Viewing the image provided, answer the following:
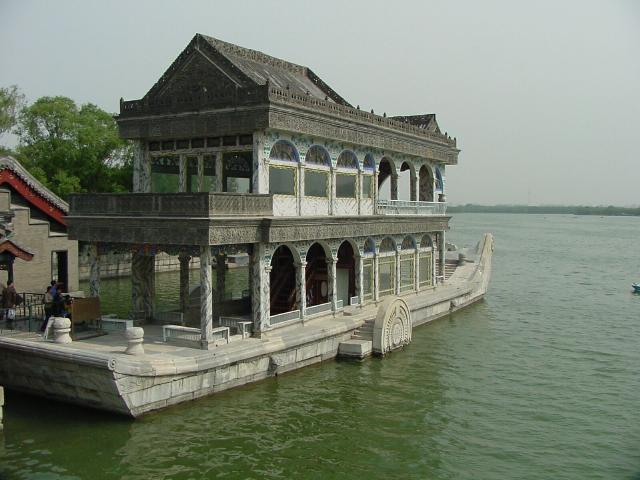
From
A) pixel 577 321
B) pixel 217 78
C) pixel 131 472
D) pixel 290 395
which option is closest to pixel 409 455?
pixel 290 395

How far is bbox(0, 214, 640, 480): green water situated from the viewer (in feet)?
40.8

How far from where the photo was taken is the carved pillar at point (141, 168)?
19922 millimetres

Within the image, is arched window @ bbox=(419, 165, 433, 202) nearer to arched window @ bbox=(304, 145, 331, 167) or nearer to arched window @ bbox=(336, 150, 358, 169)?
arched window @ bbox=(336, 150, 358, 169)

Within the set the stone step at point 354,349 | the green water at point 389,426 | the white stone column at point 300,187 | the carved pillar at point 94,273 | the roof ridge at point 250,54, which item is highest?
the roof ridge at point 250,54

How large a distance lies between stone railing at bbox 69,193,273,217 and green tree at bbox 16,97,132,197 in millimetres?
25307

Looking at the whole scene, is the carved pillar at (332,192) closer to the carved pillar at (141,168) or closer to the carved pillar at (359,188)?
the carved pillar at (359,188)

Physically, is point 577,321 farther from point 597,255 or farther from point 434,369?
point 597,255

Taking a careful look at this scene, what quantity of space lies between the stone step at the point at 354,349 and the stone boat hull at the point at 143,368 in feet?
2.30

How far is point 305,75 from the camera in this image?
24.0 meters

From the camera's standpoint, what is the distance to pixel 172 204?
16.3 meters

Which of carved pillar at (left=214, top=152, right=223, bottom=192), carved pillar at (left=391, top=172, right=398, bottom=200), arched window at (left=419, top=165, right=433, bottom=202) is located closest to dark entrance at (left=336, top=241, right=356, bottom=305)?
carved pillar at (left=391, top=172, right=398, bottom=200)

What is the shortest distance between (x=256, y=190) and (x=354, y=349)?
5593 mm

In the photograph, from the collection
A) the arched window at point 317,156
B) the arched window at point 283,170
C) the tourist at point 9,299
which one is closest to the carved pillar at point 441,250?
the arched window at point 317,156

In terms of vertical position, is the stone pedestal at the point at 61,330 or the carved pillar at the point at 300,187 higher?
the carved pillar at the point at 300,187
